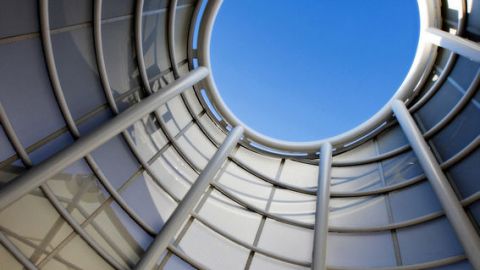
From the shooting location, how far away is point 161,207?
11195 mm

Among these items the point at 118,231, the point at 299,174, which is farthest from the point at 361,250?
the point at 118,231

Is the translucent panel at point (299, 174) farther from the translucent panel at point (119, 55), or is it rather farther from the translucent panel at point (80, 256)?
the translucent panel at point (80, 256)

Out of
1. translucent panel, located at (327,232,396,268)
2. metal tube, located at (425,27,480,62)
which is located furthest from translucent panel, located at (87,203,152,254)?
metal tube, located at (425,27,480,62)

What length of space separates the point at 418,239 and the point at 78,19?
10013mm

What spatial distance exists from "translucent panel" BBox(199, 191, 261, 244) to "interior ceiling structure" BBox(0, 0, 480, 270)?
5 centimetres

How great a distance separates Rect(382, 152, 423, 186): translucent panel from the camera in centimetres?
1220

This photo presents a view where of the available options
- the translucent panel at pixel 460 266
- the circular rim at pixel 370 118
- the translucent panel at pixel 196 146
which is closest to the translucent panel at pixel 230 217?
the translucent panel at pixel 196 146

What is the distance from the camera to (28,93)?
7383 mm

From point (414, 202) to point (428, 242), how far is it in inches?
62.2

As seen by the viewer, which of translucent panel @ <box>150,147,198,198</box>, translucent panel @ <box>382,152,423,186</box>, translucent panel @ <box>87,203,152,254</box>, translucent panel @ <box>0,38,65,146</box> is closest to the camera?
translucent panel @ <box>0,38,65,146</box>

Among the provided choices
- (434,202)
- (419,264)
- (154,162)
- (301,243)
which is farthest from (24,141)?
(434,202)

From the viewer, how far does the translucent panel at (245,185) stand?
1388cm

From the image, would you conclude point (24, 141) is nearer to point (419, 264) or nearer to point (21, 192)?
point (21, 192)

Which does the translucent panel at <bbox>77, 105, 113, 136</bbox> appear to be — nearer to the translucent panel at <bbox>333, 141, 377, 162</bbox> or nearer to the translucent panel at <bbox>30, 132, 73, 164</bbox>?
the translucent panel at <bbox>30, 132, 73, 164</bbox>
